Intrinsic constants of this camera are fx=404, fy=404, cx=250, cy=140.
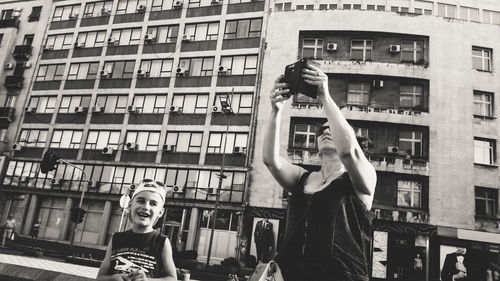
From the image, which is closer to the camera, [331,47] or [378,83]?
[378,83]

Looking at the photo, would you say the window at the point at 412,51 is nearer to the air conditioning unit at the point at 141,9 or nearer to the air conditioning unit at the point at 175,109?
the air conditioning unit at the point at 175,109

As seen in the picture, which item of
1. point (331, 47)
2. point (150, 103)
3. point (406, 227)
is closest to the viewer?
point (406, 227)

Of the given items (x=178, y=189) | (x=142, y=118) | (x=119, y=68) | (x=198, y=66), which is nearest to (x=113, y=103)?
(x=119, y=68)

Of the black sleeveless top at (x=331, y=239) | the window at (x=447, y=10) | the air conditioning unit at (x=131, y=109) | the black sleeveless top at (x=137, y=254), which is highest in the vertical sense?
the window at (x=447, y=10)

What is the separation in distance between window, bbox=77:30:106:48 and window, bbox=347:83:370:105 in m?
23.7

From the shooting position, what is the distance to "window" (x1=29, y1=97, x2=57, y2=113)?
37.6 metres

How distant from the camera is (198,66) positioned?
3416cm

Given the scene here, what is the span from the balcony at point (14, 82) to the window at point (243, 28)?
2091cm

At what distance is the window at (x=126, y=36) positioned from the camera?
37.2 m

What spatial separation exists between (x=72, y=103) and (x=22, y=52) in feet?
28.8

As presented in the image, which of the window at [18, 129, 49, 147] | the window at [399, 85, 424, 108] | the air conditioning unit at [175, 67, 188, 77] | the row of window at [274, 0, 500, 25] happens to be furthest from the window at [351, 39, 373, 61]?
the window at [18, 129, 49, 147]

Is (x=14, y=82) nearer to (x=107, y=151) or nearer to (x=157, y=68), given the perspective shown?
(x=107, y=151)

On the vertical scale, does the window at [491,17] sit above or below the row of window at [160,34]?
above

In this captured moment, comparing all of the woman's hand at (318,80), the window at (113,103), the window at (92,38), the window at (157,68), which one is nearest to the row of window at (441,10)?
the window at (157,68)
